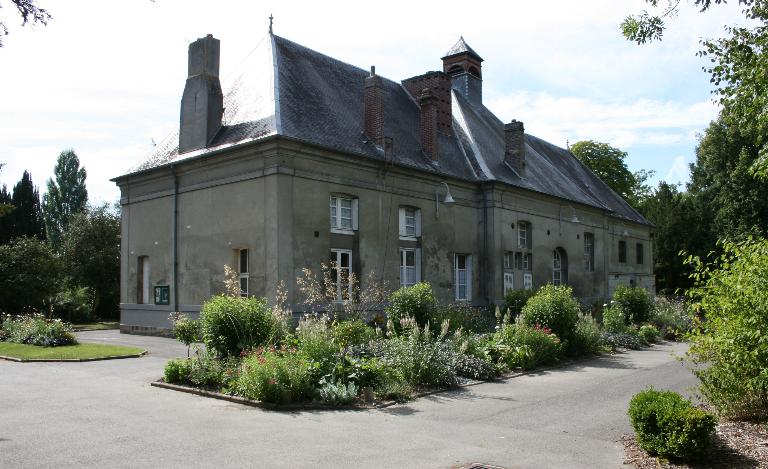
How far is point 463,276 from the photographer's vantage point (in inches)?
1041

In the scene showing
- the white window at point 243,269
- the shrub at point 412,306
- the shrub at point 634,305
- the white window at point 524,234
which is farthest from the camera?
the white window at point 524,234

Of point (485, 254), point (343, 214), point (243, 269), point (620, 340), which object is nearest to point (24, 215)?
point (243, 269)

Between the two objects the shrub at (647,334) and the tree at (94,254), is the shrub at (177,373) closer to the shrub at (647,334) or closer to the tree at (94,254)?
the shrub at (647,334)

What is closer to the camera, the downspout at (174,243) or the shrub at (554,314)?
the shrub at (554,314)

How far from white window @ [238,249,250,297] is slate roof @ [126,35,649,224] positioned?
11.4 ft

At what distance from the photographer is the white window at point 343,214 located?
21094 millimetres

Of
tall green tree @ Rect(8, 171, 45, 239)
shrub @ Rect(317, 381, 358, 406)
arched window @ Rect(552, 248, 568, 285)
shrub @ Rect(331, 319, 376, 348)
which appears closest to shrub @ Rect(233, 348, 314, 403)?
shrub @ Rect(317, 381, 358, 406)

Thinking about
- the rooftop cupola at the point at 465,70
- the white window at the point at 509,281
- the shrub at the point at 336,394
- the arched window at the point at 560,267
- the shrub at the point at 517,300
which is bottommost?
the shrub at the point at 336,394

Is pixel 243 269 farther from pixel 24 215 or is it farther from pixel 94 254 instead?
pixel 24 215

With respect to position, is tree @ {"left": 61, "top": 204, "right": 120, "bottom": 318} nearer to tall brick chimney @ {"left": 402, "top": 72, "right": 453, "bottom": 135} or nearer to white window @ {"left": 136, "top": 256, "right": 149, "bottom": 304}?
white window @ {"left": 136, "top": 256, "right": 149, "bottom": 304}

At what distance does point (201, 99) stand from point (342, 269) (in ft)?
24.5

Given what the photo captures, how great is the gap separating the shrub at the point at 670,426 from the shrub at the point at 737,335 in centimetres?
120

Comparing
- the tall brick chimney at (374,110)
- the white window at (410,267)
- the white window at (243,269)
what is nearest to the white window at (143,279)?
the white window at (243,269)

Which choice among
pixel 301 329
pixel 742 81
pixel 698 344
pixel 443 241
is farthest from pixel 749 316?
pixel 443 241
